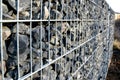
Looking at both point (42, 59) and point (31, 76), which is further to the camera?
point (42, 59)

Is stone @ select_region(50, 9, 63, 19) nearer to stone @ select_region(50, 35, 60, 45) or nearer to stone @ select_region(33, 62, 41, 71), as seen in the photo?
stone @ select_region(50, 35, 60, 45)

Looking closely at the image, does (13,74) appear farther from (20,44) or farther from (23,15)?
(23,15)

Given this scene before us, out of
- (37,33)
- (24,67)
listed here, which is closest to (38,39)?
(37,33)

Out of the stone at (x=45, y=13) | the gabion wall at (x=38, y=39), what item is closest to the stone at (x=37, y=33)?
the gabion wall at (x=38, y=39)

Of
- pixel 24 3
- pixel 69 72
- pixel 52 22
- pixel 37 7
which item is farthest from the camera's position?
pixel 69 72

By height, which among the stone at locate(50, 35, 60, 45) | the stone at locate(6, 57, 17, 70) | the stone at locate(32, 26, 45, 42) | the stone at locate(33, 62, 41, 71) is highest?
the stone at locate(32, 26, 45, 42)

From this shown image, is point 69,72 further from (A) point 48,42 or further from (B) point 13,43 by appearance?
(B) point 13,43

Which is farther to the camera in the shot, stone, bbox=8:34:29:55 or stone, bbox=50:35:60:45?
stone, bbox=50:35:60:45

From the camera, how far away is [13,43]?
74.9 inches

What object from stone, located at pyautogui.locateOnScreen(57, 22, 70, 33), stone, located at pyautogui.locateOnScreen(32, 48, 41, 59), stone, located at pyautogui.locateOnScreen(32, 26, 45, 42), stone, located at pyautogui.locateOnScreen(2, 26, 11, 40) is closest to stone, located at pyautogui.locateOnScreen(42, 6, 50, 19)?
stone, located at pyautogui.locateOnScreen(32, 26, 45, 42)

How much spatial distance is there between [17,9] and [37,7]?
48 centimetres

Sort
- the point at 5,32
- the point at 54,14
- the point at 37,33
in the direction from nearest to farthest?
the point at 5,32 → the point at 37,33 → the point at 54,14

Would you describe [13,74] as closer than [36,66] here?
Yes

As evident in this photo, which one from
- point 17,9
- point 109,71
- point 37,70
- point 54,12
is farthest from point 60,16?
point 109,71
